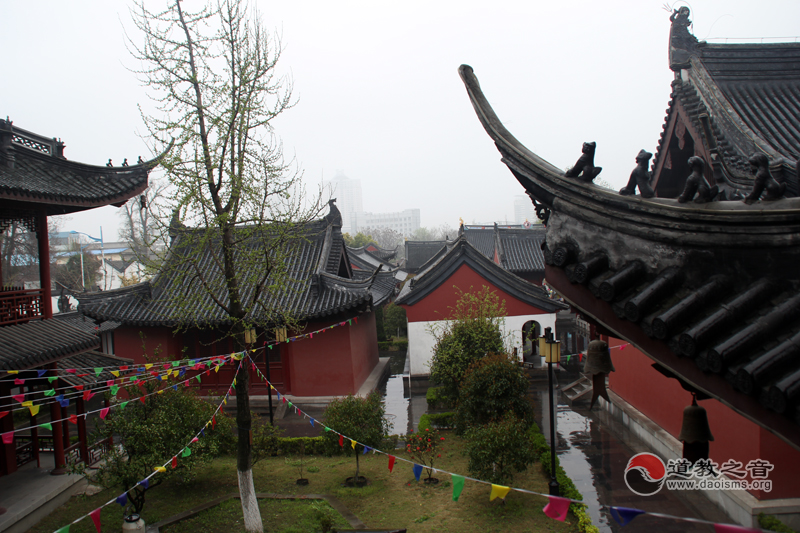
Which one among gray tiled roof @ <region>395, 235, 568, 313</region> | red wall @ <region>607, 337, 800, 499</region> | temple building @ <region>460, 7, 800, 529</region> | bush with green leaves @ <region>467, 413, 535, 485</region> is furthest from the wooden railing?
red wall @ <region>607, 337, 800, 499</region>

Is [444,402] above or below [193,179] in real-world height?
below

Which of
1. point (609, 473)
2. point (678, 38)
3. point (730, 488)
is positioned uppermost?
point (678, 38)

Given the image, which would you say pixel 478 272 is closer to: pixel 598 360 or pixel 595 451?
pixel 595 451

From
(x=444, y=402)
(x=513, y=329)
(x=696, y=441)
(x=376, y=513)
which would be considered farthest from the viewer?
(x=513, y=329)

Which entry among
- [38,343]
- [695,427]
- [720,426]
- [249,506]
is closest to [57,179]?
[38,343]

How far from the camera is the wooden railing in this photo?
319 inches

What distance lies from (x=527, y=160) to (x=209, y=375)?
1419 cm

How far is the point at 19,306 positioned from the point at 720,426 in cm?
1197

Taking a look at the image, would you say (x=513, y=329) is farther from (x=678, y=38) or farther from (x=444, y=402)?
(x=678, y=38)

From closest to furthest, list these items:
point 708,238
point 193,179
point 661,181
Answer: point 708,238, point 193,179, point 661,181

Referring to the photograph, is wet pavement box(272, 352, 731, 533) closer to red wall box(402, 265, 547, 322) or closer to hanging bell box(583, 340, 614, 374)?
red wall box(402, 265, 547, 322)

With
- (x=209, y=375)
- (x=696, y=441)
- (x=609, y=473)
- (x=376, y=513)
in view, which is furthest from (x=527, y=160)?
(x=209, y=375)

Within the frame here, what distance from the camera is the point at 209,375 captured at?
49.6 ft

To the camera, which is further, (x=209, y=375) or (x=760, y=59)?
(x=209, y=375)
